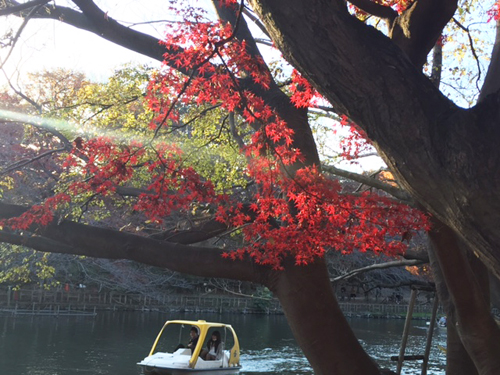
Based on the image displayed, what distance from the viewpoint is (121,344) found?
87.3 ft

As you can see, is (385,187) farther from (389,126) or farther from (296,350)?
(296,350)

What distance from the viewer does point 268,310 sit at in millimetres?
42625

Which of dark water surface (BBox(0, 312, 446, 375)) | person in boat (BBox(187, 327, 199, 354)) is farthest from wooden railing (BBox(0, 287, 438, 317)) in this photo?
person in boat (BBox(187, 327, 199, 354))

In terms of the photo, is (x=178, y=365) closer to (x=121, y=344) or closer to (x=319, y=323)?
(x=121, y=344)

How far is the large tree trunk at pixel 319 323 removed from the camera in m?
6.57

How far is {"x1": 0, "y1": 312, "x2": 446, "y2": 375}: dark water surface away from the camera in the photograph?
71.4 ft

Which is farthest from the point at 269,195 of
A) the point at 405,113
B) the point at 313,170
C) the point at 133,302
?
the point at 133,302

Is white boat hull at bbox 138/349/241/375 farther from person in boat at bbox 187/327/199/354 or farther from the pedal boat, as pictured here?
person in boat at bbox 187/327/199/354

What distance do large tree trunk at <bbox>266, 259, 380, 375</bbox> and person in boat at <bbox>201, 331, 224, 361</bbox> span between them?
41.6 feet

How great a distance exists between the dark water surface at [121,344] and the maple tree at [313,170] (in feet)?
49.8

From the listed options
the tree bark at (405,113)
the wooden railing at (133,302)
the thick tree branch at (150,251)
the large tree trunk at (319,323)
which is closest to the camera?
the tree bark at (405,113)

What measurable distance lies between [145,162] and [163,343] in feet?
74.6

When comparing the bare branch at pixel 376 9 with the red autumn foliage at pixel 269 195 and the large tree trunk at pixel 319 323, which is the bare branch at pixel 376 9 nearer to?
the red autumn foliage at pixel 269 195

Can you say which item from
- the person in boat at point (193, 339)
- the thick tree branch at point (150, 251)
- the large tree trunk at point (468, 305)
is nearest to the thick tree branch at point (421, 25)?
the large tree trunk at point (468, 305)
